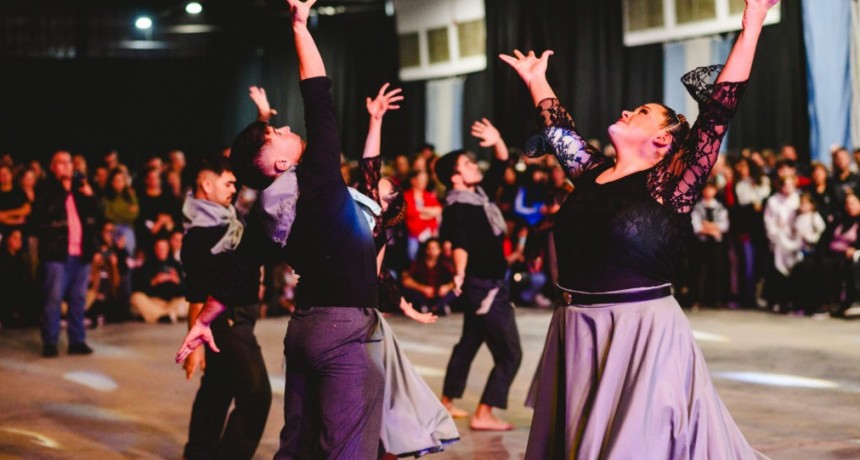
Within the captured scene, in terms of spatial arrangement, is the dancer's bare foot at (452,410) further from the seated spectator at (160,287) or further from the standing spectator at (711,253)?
the standing spectator at (711,253)

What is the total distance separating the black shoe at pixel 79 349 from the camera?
9.96 meters

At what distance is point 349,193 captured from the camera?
3770mm

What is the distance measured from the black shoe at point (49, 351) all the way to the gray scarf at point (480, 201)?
4.59 m

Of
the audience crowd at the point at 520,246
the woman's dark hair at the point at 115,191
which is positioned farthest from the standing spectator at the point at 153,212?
the woman's dark hair at the point at 115,191

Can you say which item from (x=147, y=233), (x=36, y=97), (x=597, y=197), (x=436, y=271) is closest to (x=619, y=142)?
(x=597, y=197)

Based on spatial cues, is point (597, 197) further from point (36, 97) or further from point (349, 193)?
point (36, 97)

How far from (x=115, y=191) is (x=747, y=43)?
10.6 metres

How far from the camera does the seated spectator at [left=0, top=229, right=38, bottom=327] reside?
11.8 metres

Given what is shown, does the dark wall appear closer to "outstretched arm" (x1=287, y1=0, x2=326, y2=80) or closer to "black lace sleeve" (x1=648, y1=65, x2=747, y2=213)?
"outstretched arm" (x1=287, y1=0, x2=326, y2=80)

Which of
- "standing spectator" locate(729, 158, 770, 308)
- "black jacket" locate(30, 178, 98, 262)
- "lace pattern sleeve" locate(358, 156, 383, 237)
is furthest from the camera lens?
"standing spectator" locate(729, 158, 770, 308)

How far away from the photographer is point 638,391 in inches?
137

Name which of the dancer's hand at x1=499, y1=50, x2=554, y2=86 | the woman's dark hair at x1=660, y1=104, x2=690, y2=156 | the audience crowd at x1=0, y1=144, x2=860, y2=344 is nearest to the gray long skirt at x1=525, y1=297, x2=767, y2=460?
the woman's dark hair at x1=660, y1=104, x2=690, y2=156

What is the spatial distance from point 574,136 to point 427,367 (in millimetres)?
5089

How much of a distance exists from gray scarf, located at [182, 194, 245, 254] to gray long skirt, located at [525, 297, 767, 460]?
6.72 feet
